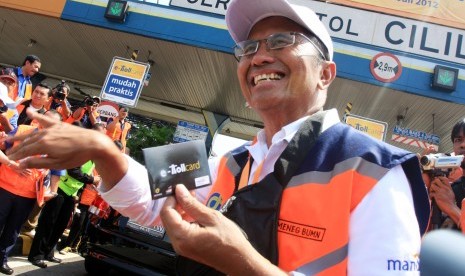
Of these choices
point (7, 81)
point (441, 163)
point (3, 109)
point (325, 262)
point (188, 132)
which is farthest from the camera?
point (188, 132)

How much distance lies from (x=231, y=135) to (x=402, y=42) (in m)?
10.5

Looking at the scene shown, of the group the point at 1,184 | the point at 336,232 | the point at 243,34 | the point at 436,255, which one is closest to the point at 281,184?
the point at 336,232

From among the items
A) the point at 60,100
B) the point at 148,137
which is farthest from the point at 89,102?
the point at 148,137

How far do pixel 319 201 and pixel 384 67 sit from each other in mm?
7423

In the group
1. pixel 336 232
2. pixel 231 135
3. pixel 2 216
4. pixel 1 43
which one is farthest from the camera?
pixel 231 135

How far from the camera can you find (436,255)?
21.8 inches

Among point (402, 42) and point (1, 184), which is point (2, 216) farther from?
point (402, 42)

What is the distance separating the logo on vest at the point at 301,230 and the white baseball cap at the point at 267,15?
770 millimetres

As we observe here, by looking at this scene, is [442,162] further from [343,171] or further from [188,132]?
[188,132]

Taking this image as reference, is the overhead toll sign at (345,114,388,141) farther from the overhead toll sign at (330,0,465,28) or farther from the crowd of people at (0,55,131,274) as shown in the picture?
the crowd of people at (0,55,131,274)

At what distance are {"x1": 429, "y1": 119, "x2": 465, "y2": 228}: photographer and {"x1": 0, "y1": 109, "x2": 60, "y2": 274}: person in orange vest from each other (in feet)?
12.4

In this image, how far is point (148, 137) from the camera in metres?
20.5

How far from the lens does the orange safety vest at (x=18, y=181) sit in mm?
3936

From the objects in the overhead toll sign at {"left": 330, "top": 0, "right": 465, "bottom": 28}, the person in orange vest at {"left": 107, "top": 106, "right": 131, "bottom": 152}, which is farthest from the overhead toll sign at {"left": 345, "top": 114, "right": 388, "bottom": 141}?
the person in orange vest at {"left": 107, "top": 106, "right": 131, "bottom": 152}
